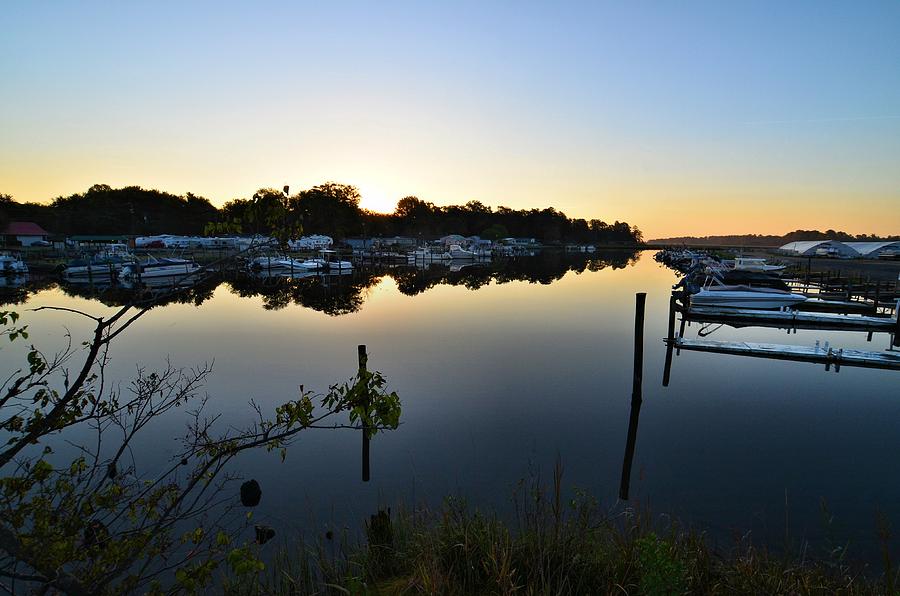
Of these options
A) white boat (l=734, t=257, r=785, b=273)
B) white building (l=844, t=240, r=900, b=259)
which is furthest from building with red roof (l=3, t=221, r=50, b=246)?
white building (l=844, t=240, r=900, b=259)

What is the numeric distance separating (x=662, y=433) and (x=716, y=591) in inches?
259

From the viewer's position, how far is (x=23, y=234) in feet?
251

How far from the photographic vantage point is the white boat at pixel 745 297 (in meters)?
22.2

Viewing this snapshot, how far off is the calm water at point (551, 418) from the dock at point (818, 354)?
0.78 meters

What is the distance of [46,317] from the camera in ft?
82.2

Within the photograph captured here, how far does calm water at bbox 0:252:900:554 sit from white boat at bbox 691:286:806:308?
5.89 feet

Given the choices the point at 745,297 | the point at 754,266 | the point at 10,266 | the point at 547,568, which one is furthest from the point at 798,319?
the point at 10,266

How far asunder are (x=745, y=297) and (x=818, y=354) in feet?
33.9

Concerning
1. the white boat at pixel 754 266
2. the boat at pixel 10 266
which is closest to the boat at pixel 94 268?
the boat at pixel 10 266

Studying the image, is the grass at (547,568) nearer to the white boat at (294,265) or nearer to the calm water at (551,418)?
the calm water at (551,418)

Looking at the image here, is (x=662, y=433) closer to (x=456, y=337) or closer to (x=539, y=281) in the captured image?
(x=456, y=337)

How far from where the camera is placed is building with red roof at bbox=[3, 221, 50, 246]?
7456 cm

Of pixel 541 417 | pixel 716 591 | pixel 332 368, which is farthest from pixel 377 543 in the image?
pixel 332 368

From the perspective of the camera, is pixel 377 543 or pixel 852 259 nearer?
pixel 377 543
